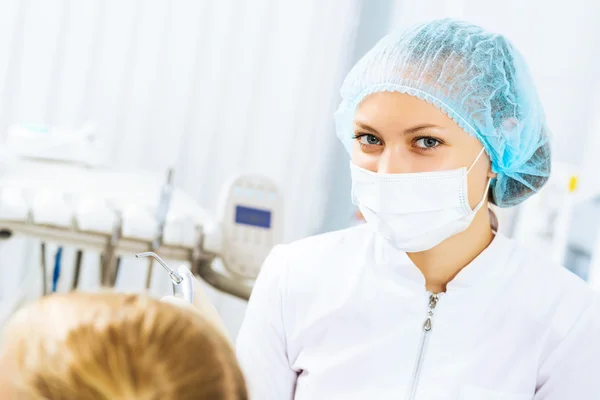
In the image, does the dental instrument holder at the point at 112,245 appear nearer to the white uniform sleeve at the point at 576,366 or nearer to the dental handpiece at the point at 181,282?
the dental handpiece at the point at 181,282

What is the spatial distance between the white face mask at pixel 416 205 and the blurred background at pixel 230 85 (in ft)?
3.49

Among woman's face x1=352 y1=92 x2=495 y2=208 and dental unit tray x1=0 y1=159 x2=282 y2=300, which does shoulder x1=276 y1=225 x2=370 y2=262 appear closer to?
woman's face x1=352 y1=92 x2=495 y2=208

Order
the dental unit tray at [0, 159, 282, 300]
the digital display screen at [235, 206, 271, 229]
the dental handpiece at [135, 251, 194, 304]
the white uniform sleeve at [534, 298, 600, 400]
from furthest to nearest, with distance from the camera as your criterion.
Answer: the digital display screen at [235, 206, 271, 229] → the dental unit tray at [0, 159, 282, 300] → the white uniform sleeve at [534, 298, 600, 400] → the dental handpiece at [135, 251, 194, 304]

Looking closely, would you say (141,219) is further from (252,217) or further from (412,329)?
(412,329)

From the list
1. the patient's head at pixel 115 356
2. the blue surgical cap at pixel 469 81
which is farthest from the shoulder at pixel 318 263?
the patient's head at pixel 115 356

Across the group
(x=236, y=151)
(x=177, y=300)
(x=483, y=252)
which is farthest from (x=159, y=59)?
(x=177, y=300)

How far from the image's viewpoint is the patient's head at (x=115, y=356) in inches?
19.1

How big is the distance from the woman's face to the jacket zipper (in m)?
0.17

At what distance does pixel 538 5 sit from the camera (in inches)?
89.0

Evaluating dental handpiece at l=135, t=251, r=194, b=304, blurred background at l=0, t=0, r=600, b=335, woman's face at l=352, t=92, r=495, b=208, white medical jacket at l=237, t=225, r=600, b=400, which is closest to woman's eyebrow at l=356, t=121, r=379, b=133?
woman's face at l=352, t=92, r=495, b=208

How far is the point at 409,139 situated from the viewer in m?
1.08

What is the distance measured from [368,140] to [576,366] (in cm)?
48

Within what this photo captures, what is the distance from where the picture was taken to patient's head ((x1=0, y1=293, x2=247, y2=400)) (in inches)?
19.1

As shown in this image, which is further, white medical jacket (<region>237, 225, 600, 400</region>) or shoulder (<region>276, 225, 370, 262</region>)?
shoulder (<region>276, 225, 370, 262</region>)
